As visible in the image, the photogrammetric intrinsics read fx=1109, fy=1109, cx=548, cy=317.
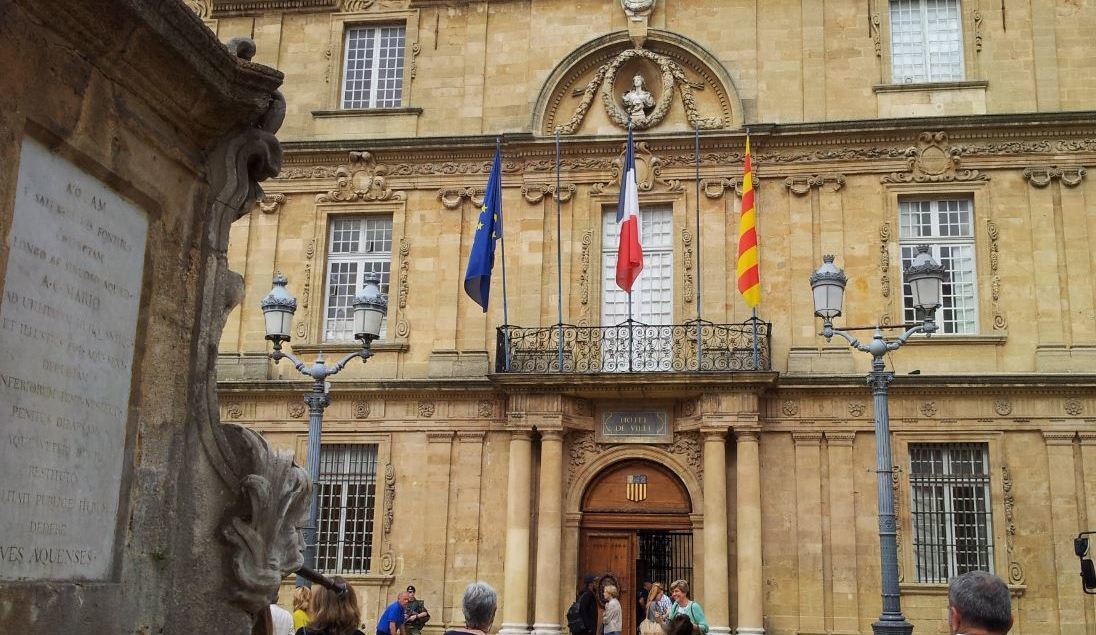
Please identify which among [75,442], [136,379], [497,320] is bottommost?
[75,442]

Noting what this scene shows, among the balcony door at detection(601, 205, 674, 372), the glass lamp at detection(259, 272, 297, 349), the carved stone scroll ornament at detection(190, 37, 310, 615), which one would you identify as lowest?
the carved stone scroll ornament at detection(190, 37, 310, 615)

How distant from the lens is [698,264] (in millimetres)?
17344

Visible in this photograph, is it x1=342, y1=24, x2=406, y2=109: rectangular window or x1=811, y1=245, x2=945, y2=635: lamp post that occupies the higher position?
x1=342, y1=24, x2=406, y2=109: rectangular window

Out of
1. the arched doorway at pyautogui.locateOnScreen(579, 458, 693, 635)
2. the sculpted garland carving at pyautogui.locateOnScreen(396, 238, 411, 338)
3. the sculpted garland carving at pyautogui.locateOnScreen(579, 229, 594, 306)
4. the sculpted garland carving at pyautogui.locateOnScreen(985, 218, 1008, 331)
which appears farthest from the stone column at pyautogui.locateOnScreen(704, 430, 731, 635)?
the sculpted garland carving at pyautogui.locateOnScreen(396, 238, 411, 338)

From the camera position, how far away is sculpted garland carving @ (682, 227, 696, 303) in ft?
58.2

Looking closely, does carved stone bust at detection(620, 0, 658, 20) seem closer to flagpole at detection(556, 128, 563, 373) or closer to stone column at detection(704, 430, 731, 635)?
flagpole at detection(556, 128, 563, 373)

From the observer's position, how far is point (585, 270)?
18172mm

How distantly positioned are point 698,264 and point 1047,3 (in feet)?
23.7

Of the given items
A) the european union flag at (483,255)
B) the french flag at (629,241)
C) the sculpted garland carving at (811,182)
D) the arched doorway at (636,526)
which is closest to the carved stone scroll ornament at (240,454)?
the european union flag at (483,255)

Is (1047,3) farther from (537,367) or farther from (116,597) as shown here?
(116,597)

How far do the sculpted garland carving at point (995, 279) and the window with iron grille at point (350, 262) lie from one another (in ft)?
31.8

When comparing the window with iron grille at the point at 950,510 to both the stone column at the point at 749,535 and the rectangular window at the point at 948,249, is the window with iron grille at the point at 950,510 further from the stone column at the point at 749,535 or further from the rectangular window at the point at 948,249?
the stone column at the point at 749,535

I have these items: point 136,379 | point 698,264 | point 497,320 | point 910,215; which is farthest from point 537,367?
point 136,379

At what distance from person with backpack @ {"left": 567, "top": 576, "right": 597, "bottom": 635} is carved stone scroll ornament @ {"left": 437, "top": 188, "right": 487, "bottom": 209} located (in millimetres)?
7805
